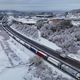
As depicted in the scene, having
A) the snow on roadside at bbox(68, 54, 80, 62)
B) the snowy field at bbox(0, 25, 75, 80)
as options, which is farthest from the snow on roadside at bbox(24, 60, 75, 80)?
the snow on roadside at bbox(68, 54, 80, 62)

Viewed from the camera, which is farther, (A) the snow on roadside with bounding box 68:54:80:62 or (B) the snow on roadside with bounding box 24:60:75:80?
(A) the snow on roadside with bounding box 68:54:80:62

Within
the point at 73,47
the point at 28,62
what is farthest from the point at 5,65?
the point at 73,47

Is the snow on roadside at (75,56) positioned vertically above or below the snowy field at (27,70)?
below

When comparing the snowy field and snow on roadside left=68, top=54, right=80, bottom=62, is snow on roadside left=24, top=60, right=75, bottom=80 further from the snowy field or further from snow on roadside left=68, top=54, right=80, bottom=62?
snow on roadside left=68, top=54, right=80, bottom=62

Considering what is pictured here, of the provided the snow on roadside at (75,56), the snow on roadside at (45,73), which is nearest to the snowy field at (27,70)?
the snow on roadside at (45,73)

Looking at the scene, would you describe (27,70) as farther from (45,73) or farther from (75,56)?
(75,56)

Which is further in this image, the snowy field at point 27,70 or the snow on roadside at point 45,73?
the snowy field at point 27,70

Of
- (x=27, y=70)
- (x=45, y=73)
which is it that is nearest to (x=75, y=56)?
(x=27, y=70)

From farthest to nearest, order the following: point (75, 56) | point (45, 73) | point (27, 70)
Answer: point (75, 56) < point (27, 70) < point (45, 73)

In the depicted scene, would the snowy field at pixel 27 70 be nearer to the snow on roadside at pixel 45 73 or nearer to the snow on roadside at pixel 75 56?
the snow on roadside at pixel 45 73

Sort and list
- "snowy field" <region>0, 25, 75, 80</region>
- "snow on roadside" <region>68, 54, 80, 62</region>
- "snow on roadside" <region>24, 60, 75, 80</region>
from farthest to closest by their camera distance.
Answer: "snow on roadside" <region>68, 54, 80, 62</region>, "snowy field" <region>0, 25, 75, 80</region>, "snow on roadside" <region>24, 60, 75, 80</region>

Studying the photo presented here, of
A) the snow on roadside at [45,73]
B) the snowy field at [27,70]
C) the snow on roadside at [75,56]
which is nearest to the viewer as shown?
the snow on roadside at [45,73]
